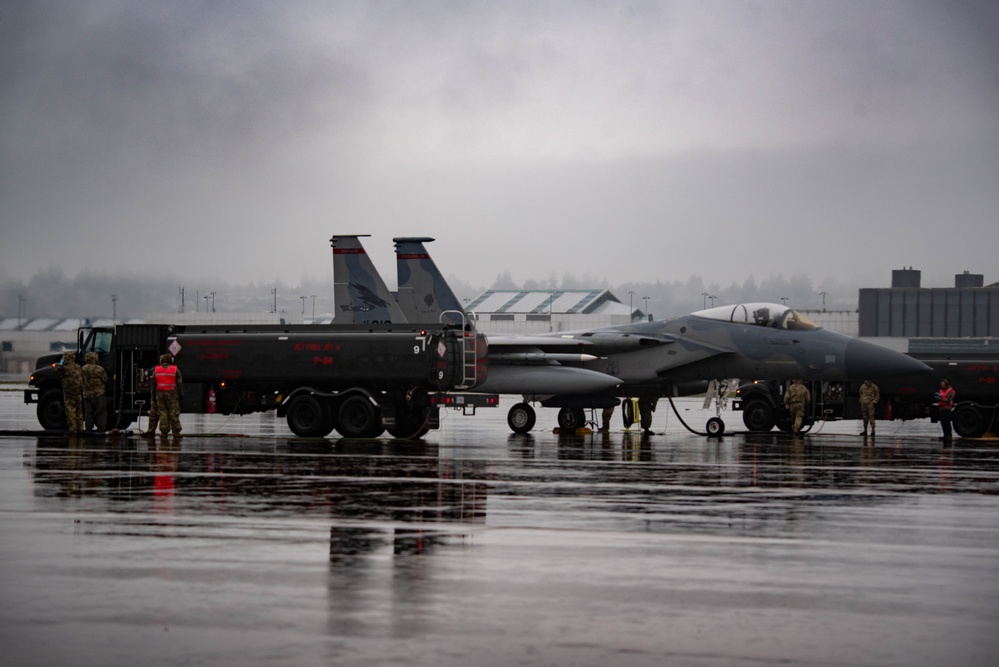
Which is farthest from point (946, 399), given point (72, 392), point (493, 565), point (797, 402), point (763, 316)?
point (493, 565)

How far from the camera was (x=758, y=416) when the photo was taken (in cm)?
2825

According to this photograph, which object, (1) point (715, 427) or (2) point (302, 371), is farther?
(1) point (715, 427)

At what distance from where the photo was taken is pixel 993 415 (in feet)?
86.2

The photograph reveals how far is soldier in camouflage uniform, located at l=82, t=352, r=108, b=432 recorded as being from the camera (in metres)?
22.2

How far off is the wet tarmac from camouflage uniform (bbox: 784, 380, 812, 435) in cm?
1047

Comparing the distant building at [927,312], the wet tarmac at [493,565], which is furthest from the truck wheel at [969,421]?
the distant building at [927,312]

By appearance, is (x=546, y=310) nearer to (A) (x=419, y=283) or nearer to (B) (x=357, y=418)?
(A) (x=419, y=283)

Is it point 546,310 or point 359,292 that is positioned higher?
point 546,310

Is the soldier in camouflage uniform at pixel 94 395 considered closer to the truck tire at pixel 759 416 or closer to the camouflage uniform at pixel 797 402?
the camouflage uniform at pixel 797 402

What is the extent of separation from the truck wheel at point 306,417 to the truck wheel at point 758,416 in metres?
10.9

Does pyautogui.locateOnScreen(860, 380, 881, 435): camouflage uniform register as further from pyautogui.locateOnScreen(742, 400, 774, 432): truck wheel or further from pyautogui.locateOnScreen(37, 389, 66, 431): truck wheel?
pyautogui.locateOnScreen(37, 389, 66, 431): truck wheel

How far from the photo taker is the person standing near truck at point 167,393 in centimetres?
2155

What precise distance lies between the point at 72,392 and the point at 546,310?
69875 mm

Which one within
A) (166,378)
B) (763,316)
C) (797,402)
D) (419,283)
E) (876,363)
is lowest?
(797,402)
